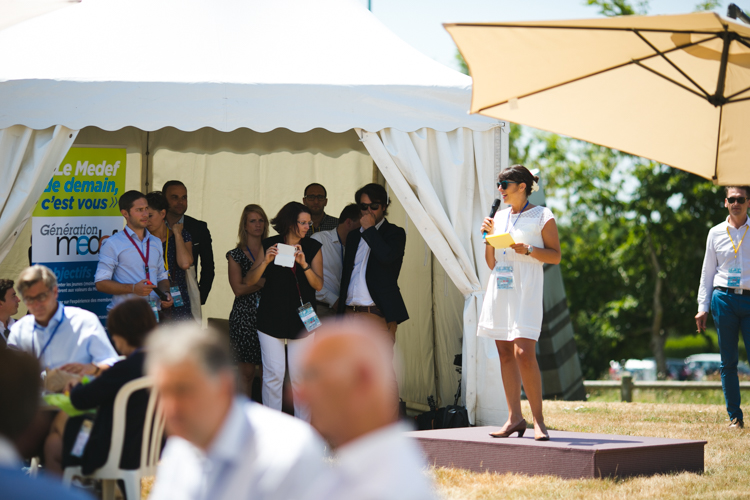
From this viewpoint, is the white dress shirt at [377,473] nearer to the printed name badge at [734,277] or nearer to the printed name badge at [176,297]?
the printed name badge at [176,297]

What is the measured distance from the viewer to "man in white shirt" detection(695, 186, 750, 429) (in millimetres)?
6074

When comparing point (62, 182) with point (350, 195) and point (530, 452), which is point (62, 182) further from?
point (530, 452)

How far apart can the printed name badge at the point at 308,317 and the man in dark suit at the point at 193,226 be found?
63.3 inches

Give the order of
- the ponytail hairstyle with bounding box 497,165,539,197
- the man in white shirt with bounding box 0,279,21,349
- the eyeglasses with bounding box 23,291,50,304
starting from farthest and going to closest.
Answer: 1. the ponytail hairstyle with bounding box 497,165,539,197
2. the man in white shirt with bounding box 0,279,21,349
3. the eyeglasses with bounding box 23,291,50,304

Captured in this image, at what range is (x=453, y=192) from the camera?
6074mm

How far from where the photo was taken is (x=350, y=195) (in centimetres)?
858

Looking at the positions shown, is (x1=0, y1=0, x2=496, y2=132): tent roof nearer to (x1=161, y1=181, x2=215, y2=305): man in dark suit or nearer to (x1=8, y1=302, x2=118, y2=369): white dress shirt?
(x1=161, y1=181, x2=215, y2=305): man in dark suit

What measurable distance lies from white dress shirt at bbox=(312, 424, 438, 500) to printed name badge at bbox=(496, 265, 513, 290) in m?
3.55

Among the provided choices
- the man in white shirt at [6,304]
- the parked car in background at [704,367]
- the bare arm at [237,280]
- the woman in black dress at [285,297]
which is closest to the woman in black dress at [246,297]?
the bare arm at [237,280]

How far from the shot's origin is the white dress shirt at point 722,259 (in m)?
6.07

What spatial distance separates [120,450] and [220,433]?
1.60m

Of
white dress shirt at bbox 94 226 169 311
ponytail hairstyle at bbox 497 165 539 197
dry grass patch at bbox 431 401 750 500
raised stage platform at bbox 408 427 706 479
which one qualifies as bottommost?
dry grass patch at bbox 431 401 750 500

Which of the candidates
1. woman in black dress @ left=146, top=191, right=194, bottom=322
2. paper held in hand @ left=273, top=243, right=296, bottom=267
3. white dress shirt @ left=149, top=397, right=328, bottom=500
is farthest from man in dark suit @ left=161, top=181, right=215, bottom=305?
white dress shirt @ left=149, top=397, right=328, bottom=500

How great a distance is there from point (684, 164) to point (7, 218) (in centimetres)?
439
